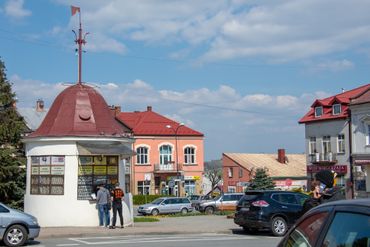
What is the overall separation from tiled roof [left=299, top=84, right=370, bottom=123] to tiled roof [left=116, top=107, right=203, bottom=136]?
1958 cm

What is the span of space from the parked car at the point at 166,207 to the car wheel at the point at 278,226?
24705mm

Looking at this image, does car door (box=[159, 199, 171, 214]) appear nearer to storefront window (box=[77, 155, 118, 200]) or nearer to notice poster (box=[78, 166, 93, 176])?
storefront window (box=[77, 155, 118, 200])

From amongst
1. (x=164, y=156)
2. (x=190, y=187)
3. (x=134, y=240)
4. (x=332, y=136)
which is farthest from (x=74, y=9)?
(x=190, y=187)

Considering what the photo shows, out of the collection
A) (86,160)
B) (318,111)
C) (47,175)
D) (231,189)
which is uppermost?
(318,111)

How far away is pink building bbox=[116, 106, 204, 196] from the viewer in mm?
74312

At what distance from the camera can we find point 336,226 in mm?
4609

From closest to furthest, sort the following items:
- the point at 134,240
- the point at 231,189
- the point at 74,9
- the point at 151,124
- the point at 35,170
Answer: the point at 134,240, the point at 35,170, the point at 74,9, the point at 151,124, the point at 231,189

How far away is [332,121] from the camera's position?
57.1 meters

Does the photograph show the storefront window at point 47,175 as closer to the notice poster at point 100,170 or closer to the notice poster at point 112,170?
the notice poster at point 100,170

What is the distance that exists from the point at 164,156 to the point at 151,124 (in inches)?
181

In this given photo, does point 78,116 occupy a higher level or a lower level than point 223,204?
higher

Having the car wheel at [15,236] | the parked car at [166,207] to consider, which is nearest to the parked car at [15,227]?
the car wheel at [15,236]

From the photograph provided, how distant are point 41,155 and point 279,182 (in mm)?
52731

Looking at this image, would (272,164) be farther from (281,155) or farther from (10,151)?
(10,151)
